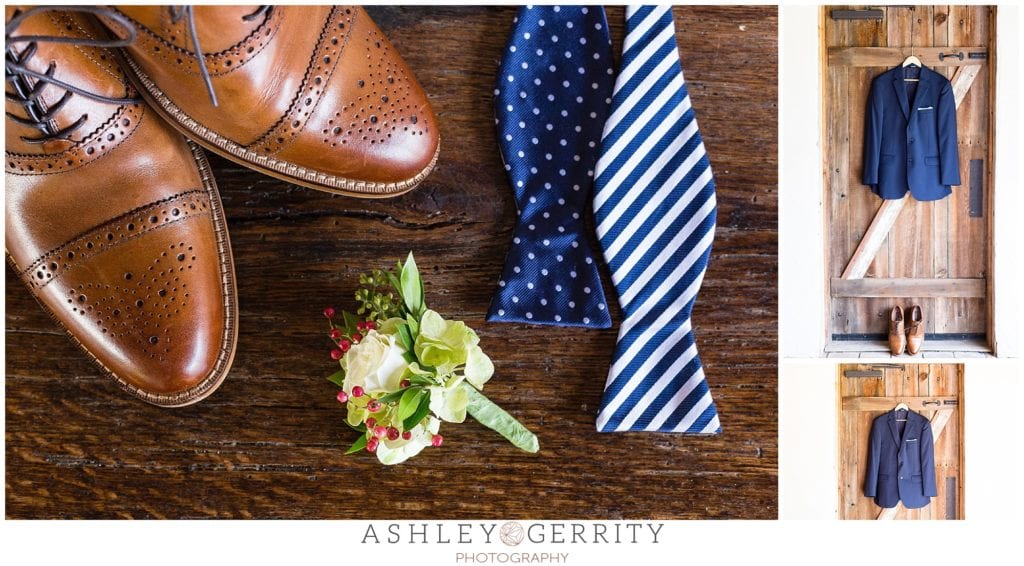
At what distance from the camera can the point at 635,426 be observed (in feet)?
3.15

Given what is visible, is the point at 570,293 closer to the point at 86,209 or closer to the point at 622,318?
the point at 622,318

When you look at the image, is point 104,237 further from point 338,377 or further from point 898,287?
point 898,287

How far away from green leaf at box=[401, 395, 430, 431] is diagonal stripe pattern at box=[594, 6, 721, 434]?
0.94 feet

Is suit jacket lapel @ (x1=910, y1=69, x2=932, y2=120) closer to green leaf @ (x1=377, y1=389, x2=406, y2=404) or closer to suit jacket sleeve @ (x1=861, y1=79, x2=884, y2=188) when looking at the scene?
suit jacket sleeve @ (x1=861, y1=79, x2=884, y2=188)

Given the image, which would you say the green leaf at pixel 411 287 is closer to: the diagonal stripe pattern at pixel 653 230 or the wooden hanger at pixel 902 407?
the diagonal stripe pattern at pixel 653 230

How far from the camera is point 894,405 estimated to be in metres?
1.35

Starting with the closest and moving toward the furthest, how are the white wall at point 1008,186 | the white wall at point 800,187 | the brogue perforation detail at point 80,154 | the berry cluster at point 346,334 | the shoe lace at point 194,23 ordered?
the shoe lace at point 194,23 < the brogue perforation detail at point 80,154 < the berry cluster at point 346,334 < the white wall at point 800,187 < the white wall at point 1008,186

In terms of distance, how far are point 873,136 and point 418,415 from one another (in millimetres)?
1207

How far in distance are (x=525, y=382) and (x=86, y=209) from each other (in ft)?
2.17

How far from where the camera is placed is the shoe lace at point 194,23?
0.69 metres

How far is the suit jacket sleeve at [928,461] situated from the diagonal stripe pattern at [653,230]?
2.30 ft

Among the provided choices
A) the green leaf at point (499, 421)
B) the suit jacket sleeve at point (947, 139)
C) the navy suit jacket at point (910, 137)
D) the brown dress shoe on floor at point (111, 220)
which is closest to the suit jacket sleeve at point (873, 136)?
the navy suit jacket at point (910, 137)

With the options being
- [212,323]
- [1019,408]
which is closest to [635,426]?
[212,323]
